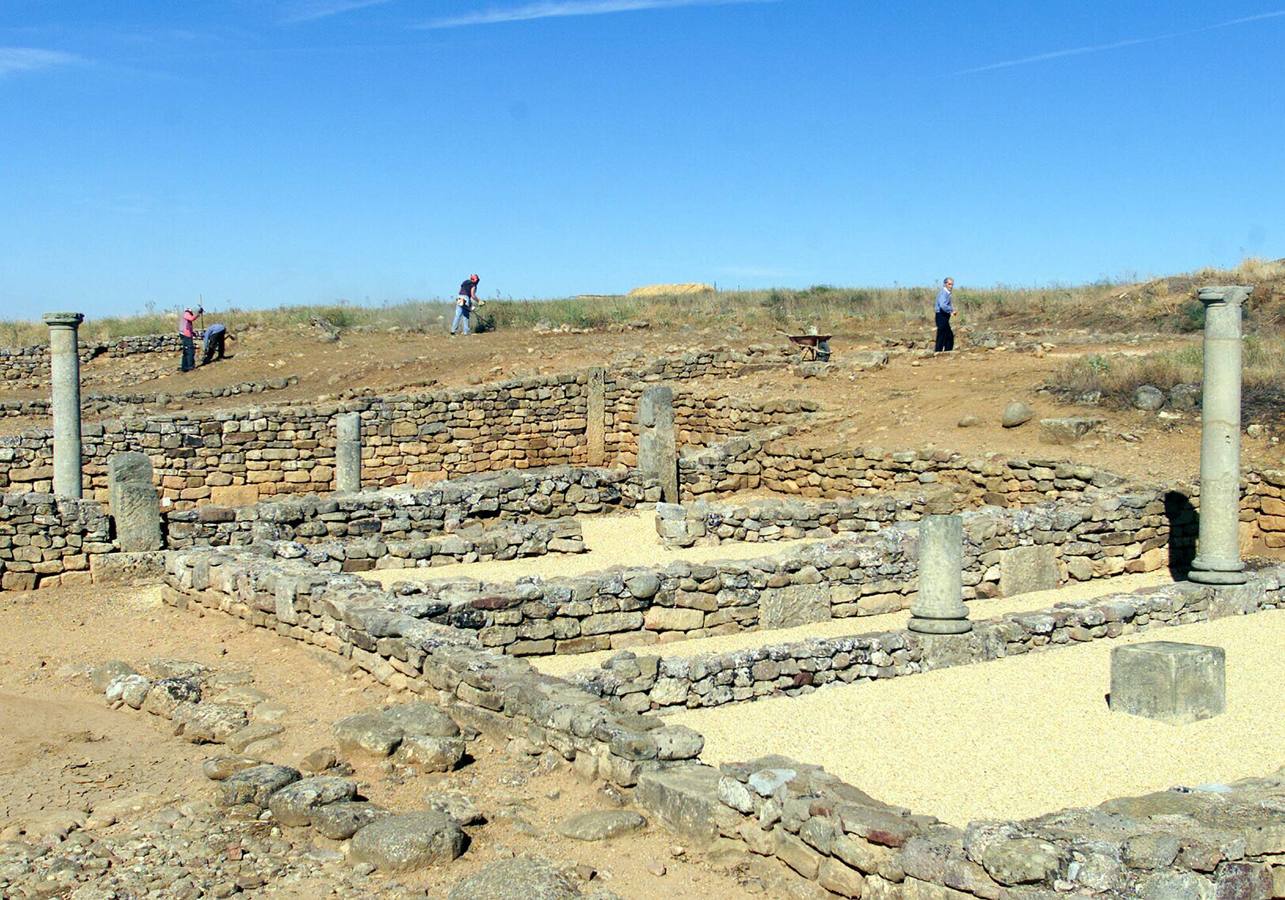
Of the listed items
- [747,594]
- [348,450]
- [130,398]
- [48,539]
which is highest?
[130,398]

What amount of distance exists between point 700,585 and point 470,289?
20.4 m

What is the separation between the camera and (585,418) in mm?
22562

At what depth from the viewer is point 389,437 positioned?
2095 cm

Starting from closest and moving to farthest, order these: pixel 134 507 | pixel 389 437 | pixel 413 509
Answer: pixel 134 507, pixel 413 509, pixel 389 437

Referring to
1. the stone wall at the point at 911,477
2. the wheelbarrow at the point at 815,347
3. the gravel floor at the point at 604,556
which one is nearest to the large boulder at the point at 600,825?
the gravel floor at the point at 604,556

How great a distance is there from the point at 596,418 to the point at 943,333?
7.33m

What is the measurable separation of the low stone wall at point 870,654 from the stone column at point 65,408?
9643mm

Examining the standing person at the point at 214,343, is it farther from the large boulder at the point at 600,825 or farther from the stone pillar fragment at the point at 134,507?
the large boulder at the point at 600,825

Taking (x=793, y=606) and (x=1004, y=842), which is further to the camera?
(x=793, y=606)

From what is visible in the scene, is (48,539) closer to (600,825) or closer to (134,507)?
(134,507)

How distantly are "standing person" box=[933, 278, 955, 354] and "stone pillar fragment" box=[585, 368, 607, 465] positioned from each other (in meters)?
6.61

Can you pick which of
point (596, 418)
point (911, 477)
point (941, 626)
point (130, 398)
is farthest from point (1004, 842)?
point (130, 398)

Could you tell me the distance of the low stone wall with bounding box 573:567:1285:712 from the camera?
9102 millimetres

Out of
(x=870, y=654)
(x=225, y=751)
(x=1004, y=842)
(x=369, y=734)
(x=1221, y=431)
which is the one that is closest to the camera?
(x=1004, y=842)
